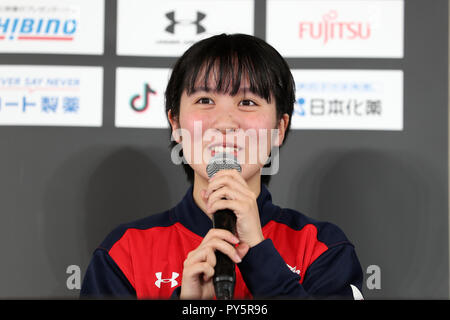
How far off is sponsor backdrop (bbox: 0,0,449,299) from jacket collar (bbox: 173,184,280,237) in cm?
49

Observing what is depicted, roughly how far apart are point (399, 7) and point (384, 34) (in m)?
0.10

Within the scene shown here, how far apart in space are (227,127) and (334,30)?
0.78m

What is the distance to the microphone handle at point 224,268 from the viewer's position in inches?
26.2

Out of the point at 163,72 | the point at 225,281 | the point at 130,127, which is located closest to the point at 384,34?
the point at 163,72

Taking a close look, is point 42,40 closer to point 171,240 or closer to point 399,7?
point 171,240

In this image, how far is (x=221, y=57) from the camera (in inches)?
41.5

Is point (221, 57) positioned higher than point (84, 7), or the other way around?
point (84, 7)

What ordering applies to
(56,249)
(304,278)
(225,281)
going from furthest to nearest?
(56,249) → (304,278) → (225,281)

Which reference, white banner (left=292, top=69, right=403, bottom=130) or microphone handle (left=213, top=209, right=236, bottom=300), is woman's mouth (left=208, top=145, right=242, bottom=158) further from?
white banner (left=292, top=69, right=403, bottom=130)

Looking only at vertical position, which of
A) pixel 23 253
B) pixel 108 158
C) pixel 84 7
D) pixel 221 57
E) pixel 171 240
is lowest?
pixel 23 253

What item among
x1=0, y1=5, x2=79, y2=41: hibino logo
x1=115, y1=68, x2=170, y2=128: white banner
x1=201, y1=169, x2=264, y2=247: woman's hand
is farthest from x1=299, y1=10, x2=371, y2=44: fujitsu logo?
x1=201, y1=169, x2=264, y2=247: woman's hand

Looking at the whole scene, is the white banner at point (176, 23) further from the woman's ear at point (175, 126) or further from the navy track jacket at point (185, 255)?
the navy track jacket at point (185, 255)

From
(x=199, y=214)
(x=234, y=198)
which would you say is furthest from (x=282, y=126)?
(x=234, y=198)

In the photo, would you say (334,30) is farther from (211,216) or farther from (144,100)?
(211,216)
